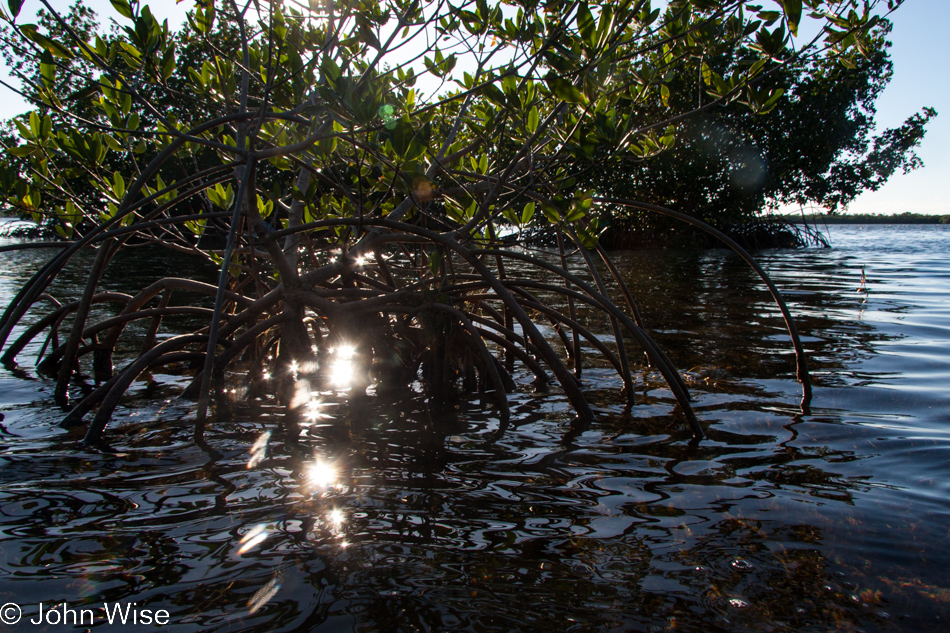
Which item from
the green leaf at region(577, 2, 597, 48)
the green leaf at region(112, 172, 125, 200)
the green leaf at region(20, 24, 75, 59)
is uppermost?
the green leaf at region(20, 24, 75, 59)

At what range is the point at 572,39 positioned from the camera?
8.65 ft

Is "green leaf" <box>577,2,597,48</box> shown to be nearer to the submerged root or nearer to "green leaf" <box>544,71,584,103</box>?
"green leaf" <box>544,71,584,103</box>

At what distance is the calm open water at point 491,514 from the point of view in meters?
1.73

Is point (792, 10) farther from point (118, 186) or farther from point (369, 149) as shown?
point (118, 186)

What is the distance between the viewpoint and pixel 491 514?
7.43ft

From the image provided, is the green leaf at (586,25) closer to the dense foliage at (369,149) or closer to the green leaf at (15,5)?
the dense foliage at (369,149)

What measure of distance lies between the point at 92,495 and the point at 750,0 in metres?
3.49

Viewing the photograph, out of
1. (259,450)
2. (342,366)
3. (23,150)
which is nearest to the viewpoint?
(259,450)

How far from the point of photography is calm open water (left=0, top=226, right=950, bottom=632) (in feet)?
5.67

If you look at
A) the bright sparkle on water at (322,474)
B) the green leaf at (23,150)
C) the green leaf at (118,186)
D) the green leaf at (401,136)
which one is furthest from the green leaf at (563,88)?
the green leaf at (23,150)

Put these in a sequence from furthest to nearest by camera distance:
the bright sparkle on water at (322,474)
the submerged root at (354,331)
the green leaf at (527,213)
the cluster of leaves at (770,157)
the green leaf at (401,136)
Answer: the cluster of leaves at (770,157) → the submerged root at (354,331) → the green leaf at (527,213) → the bright sparkle on water at (322,474) → the green leaf at (401,136)

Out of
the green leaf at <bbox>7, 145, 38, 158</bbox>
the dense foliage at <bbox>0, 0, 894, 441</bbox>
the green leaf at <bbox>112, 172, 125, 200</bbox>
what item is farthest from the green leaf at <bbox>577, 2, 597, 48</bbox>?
the green leaf at <bbox>7, 145, 38, 158</bbox>

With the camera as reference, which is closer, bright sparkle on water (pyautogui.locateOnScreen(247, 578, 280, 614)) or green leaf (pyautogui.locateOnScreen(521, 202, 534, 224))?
bright sparkle on water (pyautogui.locateOnScreen(247, 578, 280, 614))

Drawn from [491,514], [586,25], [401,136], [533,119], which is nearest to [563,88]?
[586,25]
